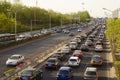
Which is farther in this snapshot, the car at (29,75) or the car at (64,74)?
the car at (64,74)

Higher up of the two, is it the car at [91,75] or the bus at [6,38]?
the bus at [6,38]

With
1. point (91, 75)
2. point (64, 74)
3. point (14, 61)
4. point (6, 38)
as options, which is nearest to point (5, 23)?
point (6, 38)

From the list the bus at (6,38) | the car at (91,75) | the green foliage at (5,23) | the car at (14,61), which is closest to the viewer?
the car at (91,75)

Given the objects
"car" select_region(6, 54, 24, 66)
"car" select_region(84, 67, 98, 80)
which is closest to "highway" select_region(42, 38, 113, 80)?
"car" select_region(84, 67, 98, 80)

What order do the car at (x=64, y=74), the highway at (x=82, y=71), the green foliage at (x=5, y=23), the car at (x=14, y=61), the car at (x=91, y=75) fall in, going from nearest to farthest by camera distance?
the car at (x=91, y=75), the car at (x=64, y=74), the highway at (x=82, y=71), the car at (x=14, y=61), the green foliage at (x=5, y=23)

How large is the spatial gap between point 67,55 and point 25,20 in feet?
346

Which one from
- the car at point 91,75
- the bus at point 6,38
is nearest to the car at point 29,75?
the car at point 91,75

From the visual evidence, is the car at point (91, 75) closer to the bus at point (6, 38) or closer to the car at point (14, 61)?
the car at point (14, 61)

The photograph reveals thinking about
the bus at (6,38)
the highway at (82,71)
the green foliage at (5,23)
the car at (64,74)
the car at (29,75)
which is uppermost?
the green foliage at (5,23)

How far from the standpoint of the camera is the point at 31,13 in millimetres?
164250

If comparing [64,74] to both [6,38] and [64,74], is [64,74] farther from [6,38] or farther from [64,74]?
[6,38]

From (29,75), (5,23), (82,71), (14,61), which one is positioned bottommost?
(82,71)

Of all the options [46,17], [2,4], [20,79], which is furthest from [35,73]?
[46,17]

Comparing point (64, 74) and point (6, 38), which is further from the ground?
point (6, 38)
